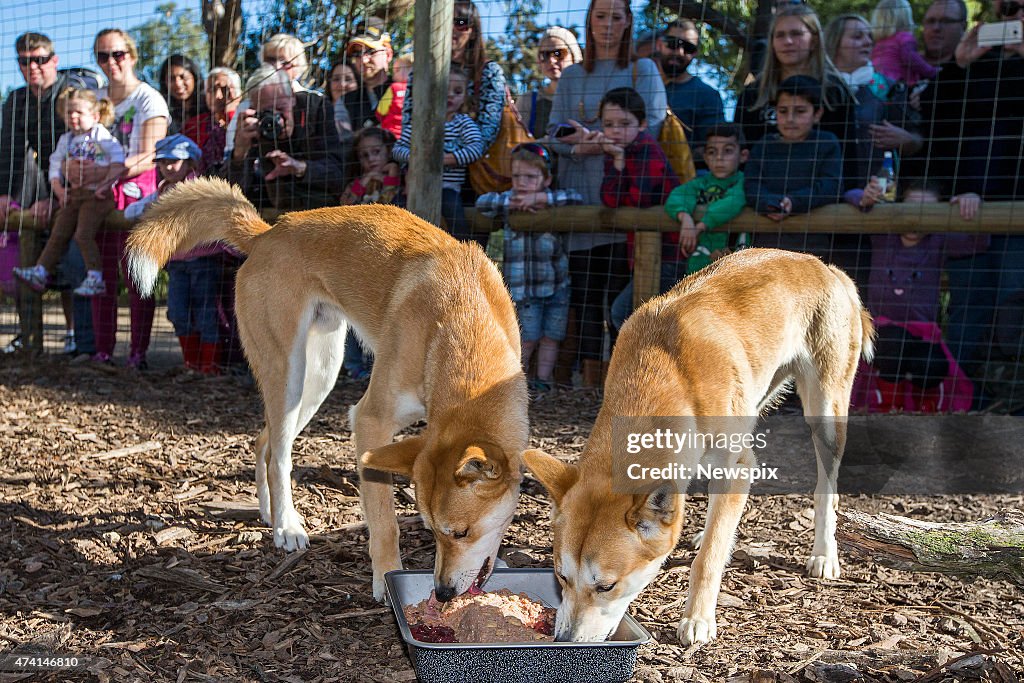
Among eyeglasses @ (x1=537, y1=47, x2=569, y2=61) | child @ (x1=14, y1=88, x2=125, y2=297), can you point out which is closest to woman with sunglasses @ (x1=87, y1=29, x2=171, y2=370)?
child @ (x1=14, y1=88, x2=125, y2=297)

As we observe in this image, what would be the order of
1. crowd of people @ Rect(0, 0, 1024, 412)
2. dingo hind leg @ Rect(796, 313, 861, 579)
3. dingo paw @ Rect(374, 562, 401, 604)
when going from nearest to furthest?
dingo paw @ Rect(374, 562, 401, 604) < dingo hind leg @ Rect(796, 313, 861, 579) < crowd of people @ Rect(0, 0, 1024, 412)

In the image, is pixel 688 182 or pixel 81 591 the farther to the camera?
pixel 688 182

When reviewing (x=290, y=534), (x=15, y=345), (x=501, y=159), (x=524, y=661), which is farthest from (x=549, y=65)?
(x=15, y=345)

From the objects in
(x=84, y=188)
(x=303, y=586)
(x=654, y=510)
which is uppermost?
(x=84, y=188)

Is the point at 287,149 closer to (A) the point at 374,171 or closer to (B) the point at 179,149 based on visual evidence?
(A) the point at 374,171

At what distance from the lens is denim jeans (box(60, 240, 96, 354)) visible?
8.41m

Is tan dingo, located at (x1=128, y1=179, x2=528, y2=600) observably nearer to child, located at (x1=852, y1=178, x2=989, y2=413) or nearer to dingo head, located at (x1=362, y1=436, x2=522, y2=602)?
dingo head, located at (x1=362, y1=436, x2=522, y2=602)

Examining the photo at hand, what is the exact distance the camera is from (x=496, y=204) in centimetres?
673

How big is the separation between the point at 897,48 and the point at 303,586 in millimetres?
5855

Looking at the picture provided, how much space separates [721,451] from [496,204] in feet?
11.9

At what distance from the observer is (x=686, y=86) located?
705cm

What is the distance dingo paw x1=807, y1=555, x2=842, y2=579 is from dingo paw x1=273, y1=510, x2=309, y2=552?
2.20 m

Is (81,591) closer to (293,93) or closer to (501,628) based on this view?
(501,628)

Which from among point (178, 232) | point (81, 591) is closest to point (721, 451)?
point (81, 591)
